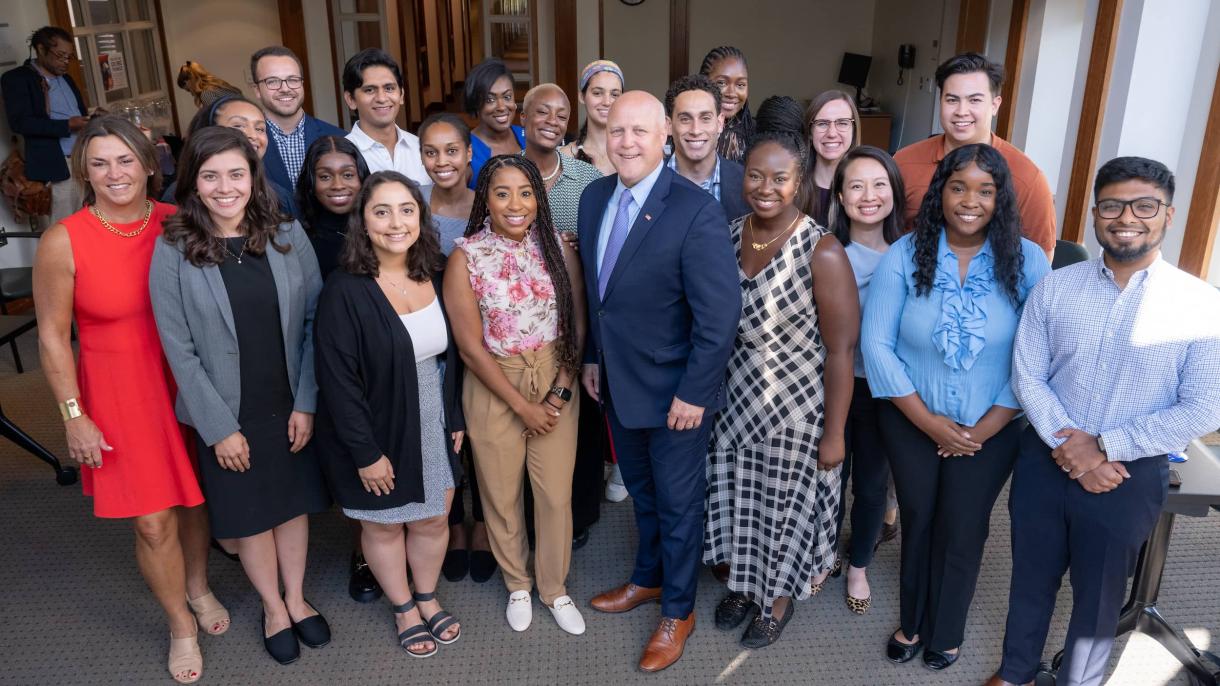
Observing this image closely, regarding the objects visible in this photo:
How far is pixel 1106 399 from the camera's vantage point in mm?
2123

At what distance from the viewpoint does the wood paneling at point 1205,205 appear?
4.02m

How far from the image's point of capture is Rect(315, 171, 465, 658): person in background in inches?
95.5

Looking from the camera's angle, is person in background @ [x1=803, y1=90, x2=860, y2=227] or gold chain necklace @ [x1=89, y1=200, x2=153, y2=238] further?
person in background @ [x1=803, y1=90, x2=860, y2=227]

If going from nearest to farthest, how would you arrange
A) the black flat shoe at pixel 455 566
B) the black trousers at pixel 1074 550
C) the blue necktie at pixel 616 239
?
1. the black trousers at pixel 1074 550
2. the blue necktie at pixel 616 239
3. the black flat shoe at pixel 455 566

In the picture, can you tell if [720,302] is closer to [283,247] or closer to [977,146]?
[977,146]

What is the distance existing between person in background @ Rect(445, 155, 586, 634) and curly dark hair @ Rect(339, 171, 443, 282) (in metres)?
0.07

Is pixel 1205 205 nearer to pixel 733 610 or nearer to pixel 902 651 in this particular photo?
pixel 902 651

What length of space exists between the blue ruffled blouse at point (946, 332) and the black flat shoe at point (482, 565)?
163 cm

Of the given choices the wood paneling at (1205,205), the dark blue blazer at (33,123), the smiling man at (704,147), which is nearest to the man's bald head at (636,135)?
the smiling man at (704,147)

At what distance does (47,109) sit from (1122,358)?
6.53m

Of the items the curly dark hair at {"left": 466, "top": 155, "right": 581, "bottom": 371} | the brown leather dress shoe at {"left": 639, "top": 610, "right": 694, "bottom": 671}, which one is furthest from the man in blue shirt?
the curly dark hair at {"left": 466, "top": 155, "right": 581, "bottom": 371}

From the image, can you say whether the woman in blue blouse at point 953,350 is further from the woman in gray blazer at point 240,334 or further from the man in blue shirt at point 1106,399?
the woman in gray blazer at point 240,334

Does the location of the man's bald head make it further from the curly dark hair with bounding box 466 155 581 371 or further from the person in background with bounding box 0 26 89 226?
the person in background with bounding box 0 26 89 226

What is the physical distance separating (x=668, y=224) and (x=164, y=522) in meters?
1.79
